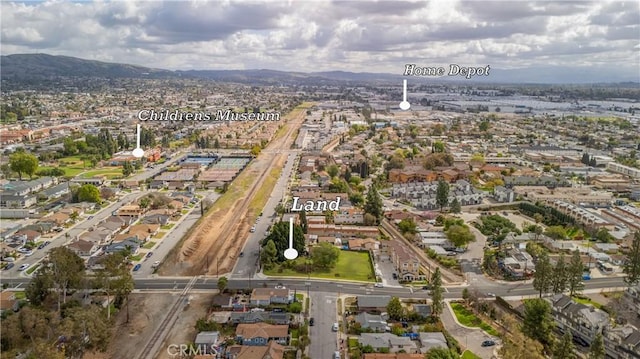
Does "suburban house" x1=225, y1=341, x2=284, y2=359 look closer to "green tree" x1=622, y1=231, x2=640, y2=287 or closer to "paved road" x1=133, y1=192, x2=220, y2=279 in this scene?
"paved road" x1=133, y1=192, x2=220, y2=279

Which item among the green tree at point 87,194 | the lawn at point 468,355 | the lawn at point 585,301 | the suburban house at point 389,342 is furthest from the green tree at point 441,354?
the green tree at point 87,194

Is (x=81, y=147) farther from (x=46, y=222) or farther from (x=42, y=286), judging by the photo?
(x=42, y=286)

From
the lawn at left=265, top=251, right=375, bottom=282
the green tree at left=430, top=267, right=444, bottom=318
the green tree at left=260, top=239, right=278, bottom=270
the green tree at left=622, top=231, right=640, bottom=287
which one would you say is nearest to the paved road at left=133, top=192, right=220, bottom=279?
the green tree at left=260, top=239, right=278, bottom=270

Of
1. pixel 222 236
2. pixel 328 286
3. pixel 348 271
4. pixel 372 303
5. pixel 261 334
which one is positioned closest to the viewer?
pixel 261 334

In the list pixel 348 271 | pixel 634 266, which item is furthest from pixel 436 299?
pixel 634 266

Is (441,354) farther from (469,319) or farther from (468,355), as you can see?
(469,319)

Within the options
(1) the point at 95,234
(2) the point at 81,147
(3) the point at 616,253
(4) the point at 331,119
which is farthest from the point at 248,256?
(4) the point at 331,119
